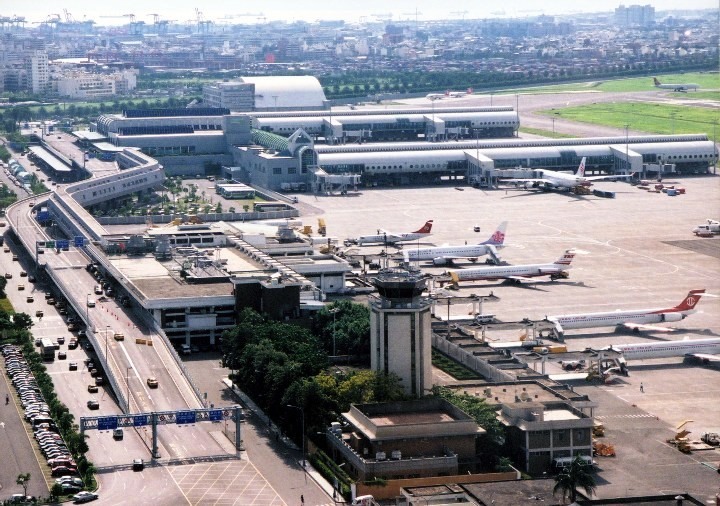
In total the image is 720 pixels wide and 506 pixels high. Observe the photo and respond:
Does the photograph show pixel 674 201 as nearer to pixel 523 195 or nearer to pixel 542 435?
pixel 523 195

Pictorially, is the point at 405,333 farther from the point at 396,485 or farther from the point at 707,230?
the point at 707,230

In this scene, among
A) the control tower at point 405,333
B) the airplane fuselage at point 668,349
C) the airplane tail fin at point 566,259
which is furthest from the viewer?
the airplane tail fin at point 566,259

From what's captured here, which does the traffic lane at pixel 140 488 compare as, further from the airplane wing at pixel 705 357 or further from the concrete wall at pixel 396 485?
the airplane wing at pixel 705 357

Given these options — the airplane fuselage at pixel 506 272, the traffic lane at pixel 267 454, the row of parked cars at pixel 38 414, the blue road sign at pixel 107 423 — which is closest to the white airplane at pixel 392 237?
the airplane fuselage at pixel 506 272

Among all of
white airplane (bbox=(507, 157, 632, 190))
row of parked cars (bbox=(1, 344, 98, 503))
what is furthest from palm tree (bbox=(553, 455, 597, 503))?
white airplane (bbox=(507, 157, 632, 190))

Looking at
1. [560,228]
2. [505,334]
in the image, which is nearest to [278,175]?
[560,228]

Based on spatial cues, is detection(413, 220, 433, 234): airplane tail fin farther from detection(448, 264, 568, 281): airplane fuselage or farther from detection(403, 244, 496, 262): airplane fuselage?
detection(448, 264, 568, 281): airplane fuselage

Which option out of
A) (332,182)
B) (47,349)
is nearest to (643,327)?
(47,349)
